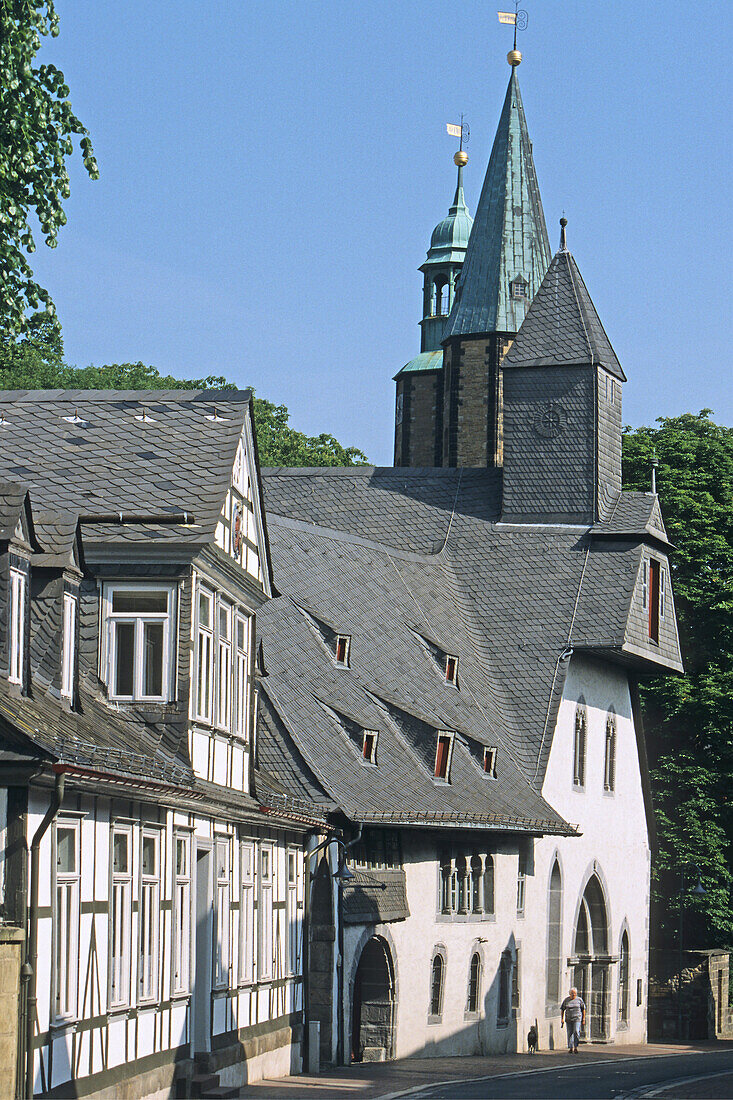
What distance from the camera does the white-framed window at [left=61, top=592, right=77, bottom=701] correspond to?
19078 millimetres

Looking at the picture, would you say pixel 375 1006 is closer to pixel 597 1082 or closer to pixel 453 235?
pixel 597 1082

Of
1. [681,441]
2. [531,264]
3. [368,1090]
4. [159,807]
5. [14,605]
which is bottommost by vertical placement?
[368,1090]

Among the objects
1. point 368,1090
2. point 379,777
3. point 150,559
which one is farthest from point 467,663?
point 150,559

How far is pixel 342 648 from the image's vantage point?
36688 millimetres

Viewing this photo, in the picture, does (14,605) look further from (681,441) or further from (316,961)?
(681,441)

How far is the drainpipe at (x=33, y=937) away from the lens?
15883 millimetres

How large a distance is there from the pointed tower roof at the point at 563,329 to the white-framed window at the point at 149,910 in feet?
98.3

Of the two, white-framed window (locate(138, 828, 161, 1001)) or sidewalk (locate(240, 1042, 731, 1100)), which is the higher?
white-framed window (locate(138, 828, 161, 1001))

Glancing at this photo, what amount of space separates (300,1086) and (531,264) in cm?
4334

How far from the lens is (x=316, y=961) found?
1165 inches

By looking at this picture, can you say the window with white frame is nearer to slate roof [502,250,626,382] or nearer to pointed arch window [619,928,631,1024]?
pointed arch window [619,928,631,1024]

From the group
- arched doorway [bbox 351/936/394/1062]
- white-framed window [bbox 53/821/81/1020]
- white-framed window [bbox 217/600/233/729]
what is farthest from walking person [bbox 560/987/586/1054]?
white-framed window [bbox 53/821/81/1020]

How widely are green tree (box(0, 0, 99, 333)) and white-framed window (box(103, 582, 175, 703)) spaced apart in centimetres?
371

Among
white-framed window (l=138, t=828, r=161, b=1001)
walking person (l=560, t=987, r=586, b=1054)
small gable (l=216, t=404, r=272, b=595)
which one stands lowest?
walking person (l=560, t=987, r=586, b=1054)
